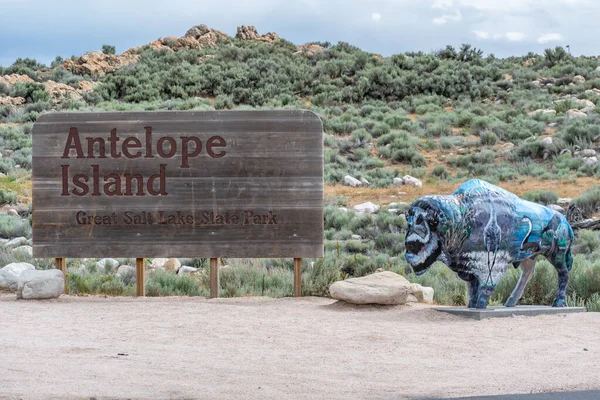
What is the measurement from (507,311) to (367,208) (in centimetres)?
1227

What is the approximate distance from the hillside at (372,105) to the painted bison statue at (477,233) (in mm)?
2943

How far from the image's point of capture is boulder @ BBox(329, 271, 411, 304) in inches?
393

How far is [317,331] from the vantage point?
8.58m

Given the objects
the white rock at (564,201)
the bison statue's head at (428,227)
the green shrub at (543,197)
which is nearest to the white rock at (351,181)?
the green shrub at (543,197)

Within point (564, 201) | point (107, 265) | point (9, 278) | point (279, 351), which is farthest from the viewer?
point (564, 201)

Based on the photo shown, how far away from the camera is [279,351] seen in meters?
7.63

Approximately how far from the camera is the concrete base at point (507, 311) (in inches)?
366

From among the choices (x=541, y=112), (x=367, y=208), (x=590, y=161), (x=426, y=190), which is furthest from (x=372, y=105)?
(x=367, y=208)

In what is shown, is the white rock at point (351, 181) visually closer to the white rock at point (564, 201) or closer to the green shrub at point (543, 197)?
the green shrub at point (543, 197)

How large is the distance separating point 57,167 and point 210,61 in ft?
113

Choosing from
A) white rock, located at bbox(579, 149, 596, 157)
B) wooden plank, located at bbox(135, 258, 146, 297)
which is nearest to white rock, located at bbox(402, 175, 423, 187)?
white rock, located at bbox(579, 149, 596, 157)

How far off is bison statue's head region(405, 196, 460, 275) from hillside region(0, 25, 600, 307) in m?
3.26

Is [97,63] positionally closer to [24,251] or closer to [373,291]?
[24,251]

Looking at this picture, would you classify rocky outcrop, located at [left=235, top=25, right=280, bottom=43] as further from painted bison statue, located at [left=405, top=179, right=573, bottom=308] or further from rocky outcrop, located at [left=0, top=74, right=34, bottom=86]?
painted bison statue, located at [left=405, top=179, right=573, bottom=308]
